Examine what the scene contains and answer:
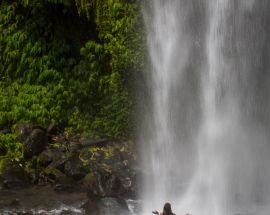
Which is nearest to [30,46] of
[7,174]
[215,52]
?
[7,174]

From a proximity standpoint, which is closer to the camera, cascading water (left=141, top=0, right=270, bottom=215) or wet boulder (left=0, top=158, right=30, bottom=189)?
wet boulder (left=0, top=158, right=30, bottom=189)

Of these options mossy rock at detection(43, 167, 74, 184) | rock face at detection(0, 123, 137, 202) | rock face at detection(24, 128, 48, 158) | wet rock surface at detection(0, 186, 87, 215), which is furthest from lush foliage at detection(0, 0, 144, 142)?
wet rock surface at detection(0, 186, 87, 215)

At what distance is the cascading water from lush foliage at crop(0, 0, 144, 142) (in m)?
0.87

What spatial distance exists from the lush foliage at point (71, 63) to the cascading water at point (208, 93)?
874 millimetres

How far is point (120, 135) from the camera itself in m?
18.3

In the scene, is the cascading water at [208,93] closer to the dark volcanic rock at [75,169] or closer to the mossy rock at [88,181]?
the mossy rock at [88,181]

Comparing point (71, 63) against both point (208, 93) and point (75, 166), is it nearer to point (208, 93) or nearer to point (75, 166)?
point (75, 166)

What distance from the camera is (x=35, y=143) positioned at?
1730cm

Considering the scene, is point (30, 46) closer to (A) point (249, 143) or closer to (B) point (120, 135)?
(B) point (120, 135)

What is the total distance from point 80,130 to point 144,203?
4.36m

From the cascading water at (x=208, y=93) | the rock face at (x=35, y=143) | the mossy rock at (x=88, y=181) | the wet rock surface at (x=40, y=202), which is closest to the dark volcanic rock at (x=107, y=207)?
the wet rock surface at (x=40, y=202)

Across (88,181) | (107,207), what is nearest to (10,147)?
(88,181)

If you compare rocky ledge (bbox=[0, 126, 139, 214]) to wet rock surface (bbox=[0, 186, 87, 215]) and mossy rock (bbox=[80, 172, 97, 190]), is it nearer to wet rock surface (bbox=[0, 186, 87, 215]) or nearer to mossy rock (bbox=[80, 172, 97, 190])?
mossy rock (bbox=[80, 172, 97, 190])

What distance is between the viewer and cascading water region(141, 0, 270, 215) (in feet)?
57.5
